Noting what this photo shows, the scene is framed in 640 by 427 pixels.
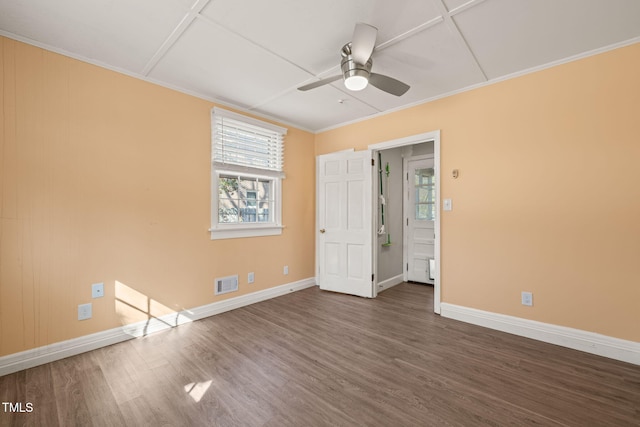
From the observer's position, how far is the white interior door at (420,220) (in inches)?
182

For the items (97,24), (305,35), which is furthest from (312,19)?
(97,24)

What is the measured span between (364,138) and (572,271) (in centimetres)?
281

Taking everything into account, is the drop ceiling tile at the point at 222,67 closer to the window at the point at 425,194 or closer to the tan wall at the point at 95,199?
the tan wall at the point at 95,199

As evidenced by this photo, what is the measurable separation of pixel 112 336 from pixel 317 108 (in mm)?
3388

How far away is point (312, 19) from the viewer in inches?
75.2

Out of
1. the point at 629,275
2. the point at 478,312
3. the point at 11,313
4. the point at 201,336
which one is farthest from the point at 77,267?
the point at 629,275

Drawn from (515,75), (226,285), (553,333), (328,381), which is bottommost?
(328,381)

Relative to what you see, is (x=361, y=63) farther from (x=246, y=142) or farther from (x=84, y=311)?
(x=84, y=311)

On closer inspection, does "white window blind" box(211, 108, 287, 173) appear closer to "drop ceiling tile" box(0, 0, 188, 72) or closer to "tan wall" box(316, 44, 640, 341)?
"drop ceiling tile" box(0, 0, 188, 72)

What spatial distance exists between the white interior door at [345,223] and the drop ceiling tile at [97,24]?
104 inches

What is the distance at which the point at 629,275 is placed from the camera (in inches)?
86.7

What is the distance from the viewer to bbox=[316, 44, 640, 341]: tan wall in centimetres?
223

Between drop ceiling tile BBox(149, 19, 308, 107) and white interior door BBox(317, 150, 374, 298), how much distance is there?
59.5 inches

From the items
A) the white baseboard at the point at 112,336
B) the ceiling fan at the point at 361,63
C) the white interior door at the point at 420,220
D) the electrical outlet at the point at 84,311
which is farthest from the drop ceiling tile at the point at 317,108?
the electrical outlet at the point at 84,311
